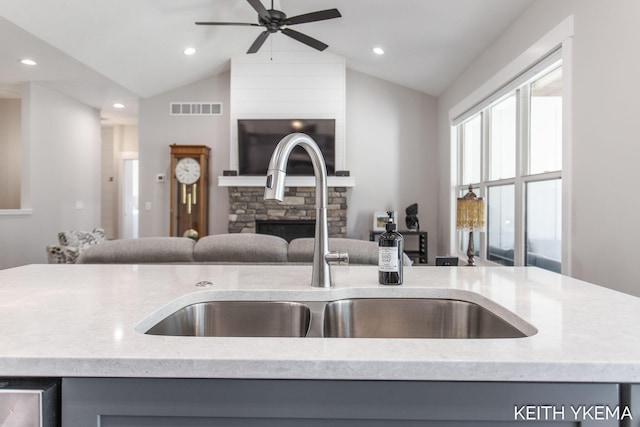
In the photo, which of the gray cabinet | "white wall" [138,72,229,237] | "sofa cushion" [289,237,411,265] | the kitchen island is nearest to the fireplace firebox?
"white wall" [138,72,229,237]

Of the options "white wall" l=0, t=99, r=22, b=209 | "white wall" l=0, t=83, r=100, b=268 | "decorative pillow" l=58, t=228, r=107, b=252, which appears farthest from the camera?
"white wall" l=0, t=99, r=22, b=209

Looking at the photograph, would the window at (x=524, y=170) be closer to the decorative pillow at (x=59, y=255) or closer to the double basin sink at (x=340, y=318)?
the double basin sink at (x=340, y=318)

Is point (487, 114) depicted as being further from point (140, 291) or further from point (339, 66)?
point (140, 291)

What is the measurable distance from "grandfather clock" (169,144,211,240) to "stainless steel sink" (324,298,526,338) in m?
4.95

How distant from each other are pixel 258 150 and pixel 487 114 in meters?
3.02

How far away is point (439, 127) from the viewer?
593cm

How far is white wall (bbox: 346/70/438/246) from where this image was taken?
6.01 metres

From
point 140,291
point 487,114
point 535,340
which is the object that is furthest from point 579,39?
point 140,291

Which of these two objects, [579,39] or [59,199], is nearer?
[579,39]

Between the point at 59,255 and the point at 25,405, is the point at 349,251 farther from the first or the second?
the point at 59,255

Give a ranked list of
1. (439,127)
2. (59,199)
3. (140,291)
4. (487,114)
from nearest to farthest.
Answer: (140,291)
(487,114)
(59,199)
(439,127)

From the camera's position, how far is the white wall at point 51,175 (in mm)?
4961

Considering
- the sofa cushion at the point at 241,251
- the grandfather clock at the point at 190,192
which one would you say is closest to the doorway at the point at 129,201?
the grandfather clock at the point at 190,192

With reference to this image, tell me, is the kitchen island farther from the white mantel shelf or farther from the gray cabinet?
the white mantel shelf
